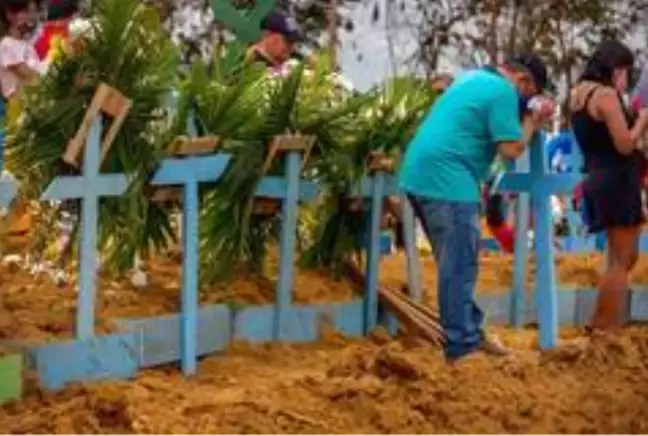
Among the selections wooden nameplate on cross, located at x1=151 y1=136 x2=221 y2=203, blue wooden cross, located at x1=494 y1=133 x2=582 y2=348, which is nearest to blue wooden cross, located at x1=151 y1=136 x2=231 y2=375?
wooden nameplate on cross, located at x1=151 y1=136 x2=221 y2=203

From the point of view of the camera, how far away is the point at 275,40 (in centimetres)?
1049

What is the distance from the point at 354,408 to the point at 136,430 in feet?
3.49

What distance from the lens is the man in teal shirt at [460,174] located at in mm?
9078

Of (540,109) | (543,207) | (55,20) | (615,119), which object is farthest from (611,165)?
(55,20)

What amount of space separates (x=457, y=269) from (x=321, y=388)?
1473 millimetres

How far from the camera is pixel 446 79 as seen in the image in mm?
12648

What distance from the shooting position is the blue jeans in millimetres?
9078

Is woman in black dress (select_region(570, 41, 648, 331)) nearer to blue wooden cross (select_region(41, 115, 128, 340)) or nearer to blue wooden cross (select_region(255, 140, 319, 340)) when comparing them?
blue wooden cross (select_region(255, 140, 319, 340))

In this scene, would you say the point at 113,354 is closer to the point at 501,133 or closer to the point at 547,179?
the point at 501,133

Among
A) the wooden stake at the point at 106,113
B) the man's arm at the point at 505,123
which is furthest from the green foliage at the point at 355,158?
the wooden stake at the point at 106,113

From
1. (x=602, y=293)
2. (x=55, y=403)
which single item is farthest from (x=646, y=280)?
(x=55, y=403)

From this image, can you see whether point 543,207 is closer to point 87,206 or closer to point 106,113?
point 106,113

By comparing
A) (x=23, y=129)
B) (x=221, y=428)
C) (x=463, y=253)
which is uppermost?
(x=23, y=129)

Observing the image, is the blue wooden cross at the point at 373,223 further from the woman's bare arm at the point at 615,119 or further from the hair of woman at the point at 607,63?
the hair of woman at the point at 607,63
